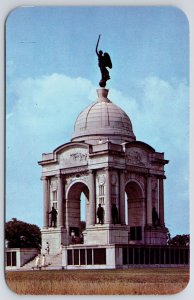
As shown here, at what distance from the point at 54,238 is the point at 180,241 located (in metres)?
0.81

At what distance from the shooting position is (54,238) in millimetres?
5598

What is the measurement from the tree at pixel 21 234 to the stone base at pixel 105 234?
0.37m

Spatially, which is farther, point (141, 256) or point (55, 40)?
point (141, 256)

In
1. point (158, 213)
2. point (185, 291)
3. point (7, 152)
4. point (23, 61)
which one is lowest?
point (185, 291)

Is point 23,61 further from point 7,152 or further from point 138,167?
point 138,167

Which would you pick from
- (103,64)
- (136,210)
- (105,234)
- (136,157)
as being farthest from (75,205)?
(103,64)

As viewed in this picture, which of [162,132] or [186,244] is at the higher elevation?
[162,132]

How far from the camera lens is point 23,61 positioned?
17.2 feet

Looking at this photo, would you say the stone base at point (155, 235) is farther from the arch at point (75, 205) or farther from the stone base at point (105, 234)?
the arch at point (75, 205)

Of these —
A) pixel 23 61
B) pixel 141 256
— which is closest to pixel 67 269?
pixel 141 256

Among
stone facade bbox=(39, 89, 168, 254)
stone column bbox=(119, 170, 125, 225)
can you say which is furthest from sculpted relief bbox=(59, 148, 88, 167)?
stone column bbox=(119, 170, 125, 225)

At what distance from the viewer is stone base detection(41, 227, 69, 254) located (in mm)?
5496

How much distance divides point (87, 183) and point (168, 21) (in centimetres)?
128

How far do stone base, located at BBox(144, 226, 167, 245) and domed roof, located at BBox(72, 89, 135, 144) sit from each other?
593 mm
